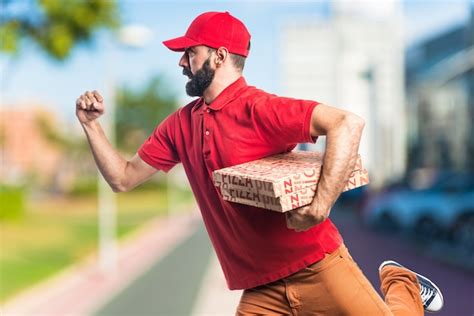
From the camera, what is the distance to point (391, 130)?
29.5 m

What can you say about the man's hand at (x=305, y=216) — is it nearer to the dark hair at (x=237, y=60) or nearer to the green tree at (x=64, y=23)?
the dark hair at (x=237, y=60)

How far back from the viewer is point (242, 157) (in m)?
2.03

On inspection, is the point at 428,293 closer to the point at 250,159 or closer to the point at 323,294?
the point at 323,294

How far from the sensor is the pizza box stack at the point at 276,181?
5.95 feet

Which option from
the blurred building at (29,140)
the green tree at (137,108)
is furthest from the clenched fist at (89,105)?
the blurred building at (29,140)

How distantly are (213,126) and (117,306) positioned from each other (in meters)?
16.2

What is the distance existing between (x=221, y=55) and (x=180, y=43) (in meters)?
0.10

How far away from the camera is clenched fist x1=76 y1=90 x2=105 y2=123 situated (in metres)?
2.14

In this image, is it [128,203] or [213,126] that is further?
[128,203]

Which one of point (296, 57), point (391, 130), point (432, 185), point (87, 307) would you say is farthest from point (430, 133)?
point (296, 57)

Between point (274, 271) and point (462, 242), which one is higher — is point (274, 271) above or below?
above

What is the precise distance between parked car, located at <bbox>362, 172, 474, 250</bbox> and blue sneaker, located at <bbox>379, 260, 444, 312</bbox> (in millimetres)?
12533

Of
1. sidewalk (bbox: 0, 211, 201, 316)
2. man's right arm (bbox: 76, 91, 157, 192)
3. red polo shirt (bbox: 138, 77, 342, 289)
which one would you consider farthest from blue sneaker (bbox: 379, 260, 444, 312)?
sidewalk (bbox: 0, 211, 201, 316)

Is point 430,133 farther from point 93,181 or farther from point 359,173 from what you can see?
point 93,181
